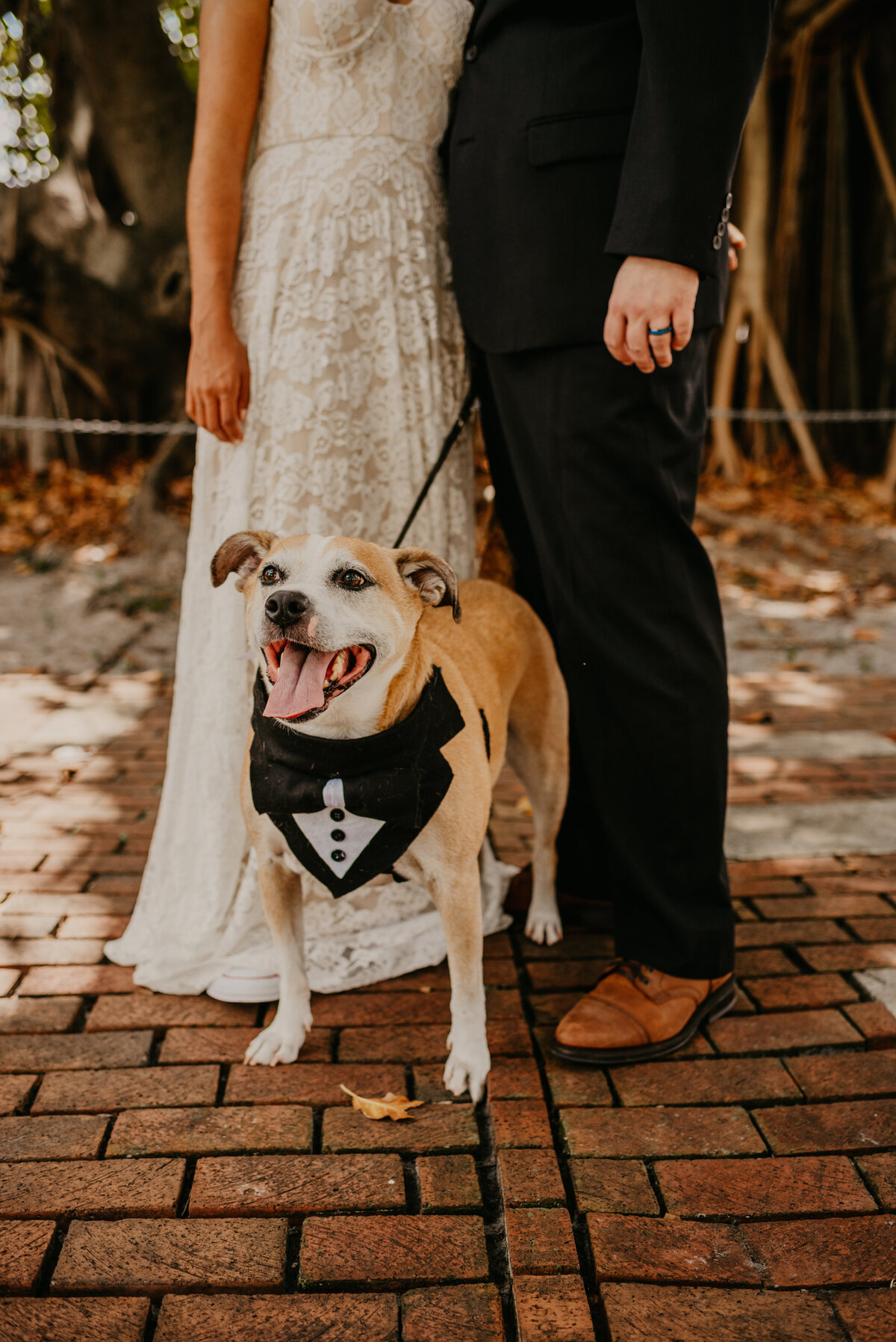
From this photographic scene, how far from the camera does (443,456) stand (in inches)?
94.4

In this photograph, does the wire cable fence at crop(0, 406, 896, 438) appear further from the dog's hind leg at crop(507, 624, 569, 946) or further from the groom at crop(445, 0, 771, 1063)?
the groom at crop(445, 0, 771, 1063)

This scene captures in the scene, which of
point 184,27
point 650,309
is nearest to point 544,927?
point 650,309

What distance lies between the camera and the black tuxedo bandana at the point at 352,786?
1.89 meters

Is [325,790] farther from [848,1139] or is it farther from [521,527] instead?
[848,1139]

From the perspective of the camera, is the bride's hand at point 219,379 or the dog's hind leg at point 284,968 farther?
the bride's hand at point 219,379

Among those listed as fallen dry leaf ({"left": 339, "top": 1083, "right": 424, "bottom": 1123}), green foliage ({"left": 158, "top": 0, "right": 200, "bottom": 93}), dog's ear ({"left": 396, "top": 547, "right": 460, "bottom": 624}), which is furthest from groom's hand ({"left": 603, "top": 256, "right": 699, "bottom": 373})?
green foliage ({"left": 158, "top": 0, "right": 200, "bottom": 93})

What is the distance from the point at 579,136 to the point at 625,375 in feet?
1.58

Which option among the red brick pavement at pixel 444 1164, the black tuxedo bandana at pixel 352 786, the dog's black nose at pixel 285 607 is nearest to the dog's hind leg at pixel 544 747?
the red brick pavement at pixel 444 1164

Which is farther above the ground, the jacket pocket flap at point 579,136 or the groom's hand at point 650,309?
the jacket pocket flap at point 579,136

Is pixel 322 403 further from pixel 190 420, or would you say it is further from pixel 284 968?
→ pixel 190 420

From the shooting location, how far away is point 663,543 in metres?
2.06

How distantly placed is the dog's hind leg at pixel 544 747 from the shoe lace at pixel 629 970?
0.36m

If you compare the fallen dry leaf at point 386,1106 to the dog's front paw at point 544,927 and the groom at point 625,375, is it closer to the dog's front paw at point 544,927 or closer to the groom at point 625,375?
the groom at point 625,375

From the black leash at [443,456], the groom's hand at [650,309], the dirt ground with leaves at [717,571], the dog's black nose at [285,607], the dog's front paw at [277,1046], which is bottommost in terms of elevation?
the dog's front paw at [277,1046]
